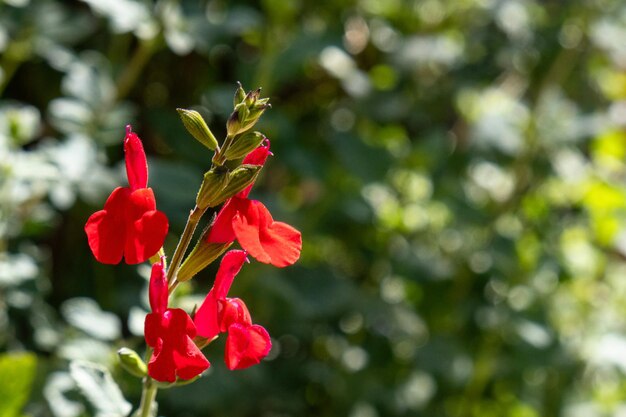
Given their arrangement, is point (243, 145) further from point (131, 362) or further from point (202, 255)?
point (131, 362)

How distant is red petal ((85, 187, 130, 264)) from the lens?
682mm

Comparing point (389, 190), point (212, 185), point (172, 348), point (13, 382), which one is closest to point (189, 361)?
point (172, 348)

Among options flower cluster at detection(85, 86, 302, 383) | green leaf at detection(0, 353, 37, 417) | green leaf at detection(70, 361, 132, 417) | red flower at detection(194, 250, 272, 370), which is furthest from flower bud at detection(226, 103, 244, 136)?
green leaf at detection(0, 353, 37, 417)

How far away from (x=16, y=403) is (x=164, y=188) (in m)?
0.47

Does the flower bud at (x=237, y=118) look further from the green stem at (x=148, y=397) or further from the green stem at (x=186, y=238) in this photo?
the green stem at (x=148, y=397)

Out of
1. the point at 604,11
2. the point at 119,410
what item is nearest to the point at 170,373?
the point at 119,410

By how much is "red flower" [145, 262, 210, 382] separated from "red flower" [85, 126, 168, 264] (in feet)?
0.12

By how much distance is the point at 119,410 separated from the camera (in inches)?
34.5

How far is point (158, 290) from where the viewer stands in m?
0.71

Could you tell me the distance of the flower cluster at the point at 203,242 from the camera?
2.25 feet

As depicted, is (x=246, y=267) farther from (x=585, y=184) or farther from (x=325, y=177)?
(x=585, y=184)

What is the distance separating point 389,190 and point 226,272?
3.54ft

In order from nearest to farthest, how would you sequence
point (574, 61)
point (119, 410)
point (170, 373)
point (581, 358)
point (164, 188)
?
point (170, 373) → point (119, 410) → point (164, 188) → point (581, 358) → point (574, 61)

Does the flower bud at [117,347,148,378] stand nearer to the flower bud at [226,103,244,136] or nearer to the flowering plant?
the flowering plant
